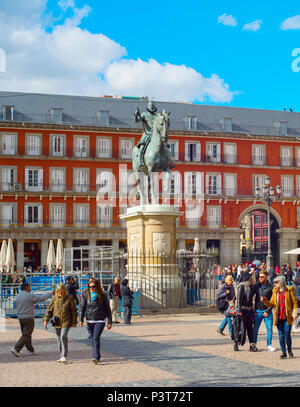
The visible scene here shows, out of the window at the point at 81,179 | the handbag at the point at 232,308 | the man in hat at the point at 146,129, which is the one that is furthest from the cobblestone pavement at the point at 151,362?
the window at the point at 81,179

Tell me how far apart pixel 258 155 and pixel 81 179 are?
52.7ft

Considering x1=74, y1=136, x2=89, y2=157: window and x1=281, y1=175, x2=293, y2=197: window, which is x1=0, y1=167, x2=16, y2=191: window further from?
x1=281, y1=175, x2=293, y2=197: window

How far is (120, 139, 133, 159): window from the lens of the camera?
52.5 metres

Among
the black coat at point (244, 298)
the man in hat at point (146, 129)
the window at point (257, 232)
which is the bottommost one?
the black coat at point (244, 298)

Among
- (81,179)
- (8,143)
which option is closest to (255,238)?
(81,179)

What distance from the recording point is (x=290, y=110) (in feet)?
210

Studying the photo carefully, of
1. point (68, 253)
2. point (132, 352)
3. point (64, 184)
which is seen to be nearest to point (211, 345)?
point (132, 352)

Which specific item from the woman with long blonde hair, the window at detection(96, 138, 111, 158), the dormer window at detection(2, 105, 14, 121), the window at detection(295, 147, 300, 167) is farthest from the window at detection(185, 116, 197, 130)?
the woman with long blonde hair

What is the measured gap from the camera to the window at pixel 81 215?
2008 inches

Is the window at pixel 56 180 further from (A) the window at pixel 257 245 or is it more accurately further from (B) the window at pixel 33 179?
(A) the window at pixel 257 245

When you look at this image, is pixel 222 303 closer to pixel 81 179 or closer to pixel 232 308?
pixel 232 308

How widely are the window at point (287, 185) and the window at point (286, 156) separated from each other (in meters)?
1.11

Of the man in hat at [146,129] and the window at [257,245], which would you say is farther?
the window at [257,245]

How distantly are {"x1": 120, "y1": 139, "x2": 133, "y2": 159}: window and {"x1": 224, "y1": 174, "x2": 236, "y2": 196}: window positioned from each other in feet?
29.0
